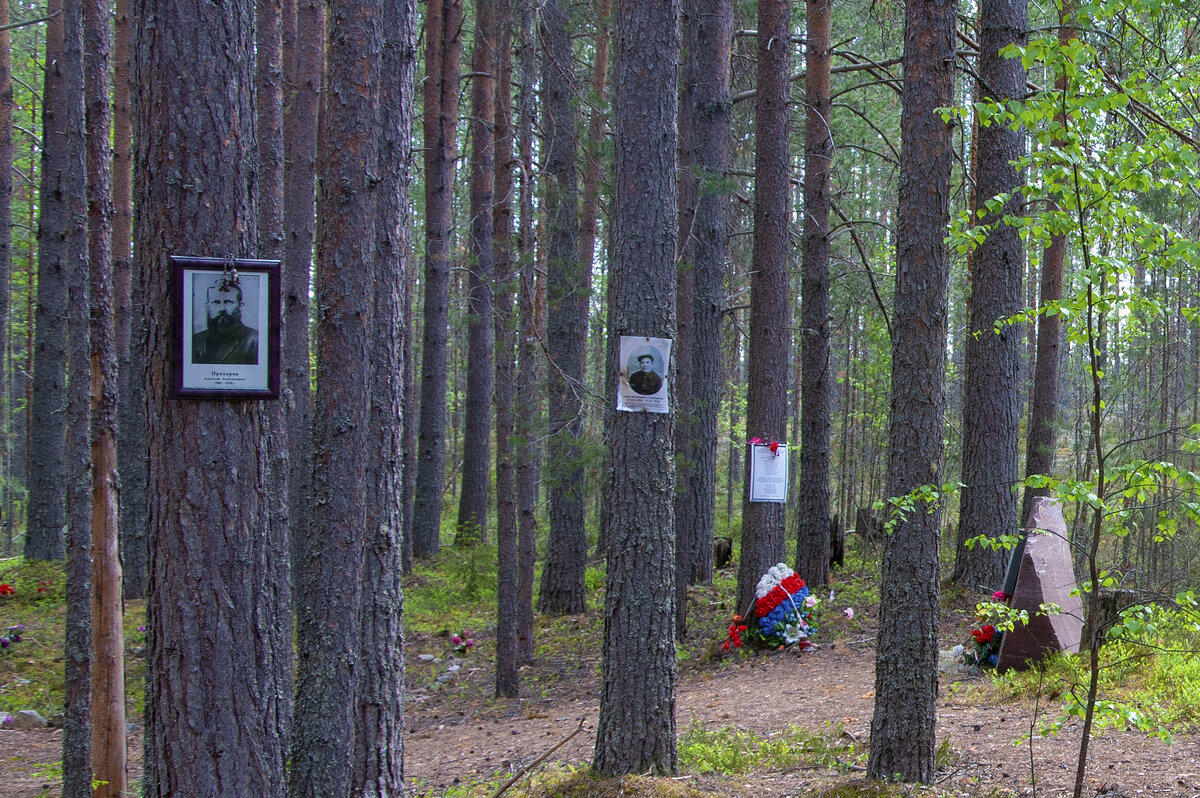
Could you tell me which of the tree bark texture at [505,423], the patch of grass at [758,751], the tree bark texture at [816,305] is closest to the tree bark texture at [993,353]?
the tree bark texture at [816,305]

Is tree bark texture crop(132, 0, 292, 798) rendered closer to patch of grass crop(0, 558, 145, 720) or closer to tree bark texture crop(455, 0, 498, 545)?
patch of grass crop(0, 558, 145, 720)

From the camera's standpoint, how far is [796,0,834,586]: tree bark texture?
931 centimetres

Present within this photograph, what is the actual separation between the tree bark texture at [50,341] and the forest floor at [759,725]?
5.00 m

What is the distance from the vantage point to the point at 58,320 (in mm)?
11031

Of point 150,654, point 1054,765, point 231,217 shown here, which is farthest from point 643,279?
point 1054,765

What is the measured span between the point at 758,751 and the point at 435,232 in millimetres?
9329

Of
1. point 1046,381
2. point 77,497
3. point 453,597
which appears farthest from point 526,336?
point 1046,381

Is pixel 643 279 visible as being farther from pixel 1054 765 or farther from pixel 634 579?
pixel 1054 765

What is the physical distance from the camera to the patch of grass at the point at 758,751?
5.30 m

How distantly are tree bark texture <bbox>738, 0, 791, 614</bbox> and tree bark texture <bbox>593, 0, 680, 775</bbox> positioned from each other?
4.22 meters

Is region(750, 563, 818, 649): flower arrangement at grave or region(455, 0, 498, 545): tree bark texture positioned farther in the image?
region(455, 0, 498, 545): tree bark texture

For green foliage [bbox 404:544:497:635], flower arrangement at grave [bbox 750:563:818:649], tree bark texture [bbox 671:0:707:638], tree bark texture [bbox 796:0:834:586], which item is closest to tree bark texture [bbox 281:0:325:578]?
tree bark texture [bbox 671:0:707:638]

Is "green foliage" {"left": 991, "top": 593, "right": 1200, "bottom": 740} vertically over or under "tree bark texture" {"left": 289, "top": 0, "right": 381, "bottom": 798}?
under

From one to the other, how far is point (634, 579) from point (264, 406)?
2.25m
